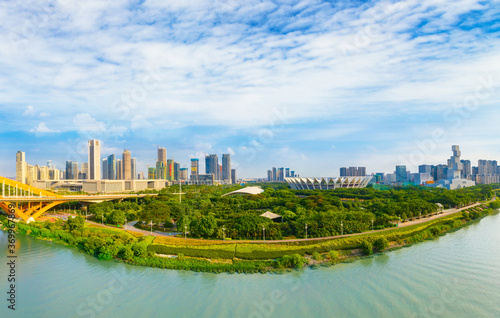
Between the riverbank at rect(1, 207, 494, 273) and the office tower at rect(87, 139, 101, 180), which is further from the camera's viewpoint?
the office tower at rect(87, 139, 101, 180)

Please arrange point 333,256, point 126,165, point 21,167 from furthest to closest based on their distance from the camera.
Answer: point 126,165
point 21,167
point 333,256

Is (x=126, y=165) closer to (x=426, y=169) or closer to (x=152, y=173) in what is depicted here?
(x=152, y=173)

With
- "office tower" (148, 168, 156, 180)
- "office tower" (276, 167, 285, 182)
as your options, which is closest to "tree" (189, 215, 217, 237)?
"office tower" (148, 168, 156, 180)

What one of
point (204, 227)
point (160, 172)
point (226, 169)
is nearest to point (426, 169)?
point (226, 169)

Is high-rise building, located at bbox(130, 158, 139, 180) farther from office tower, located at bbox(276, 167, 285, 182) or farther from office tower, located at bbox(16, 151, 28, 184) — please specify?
office tower, located at bbox(276, 167, 285, 182)

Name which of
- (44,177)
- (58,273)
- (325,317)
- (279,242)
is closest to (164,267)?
(58,273)

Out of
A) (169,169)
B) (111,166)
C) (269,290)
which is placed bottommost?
(269,290)

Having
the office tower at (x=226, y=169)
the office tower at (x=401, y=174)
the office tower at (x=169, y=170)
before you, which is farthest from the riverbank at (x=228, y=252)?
the office tower at (x=226, y=169)
